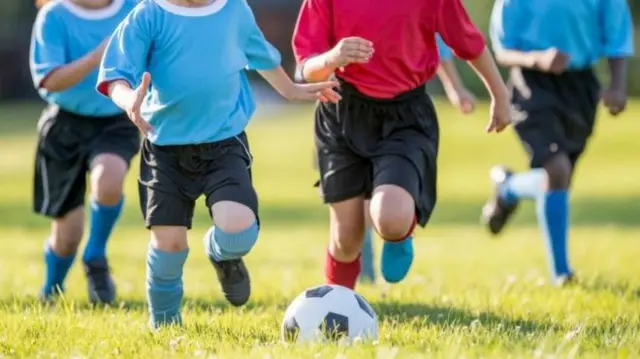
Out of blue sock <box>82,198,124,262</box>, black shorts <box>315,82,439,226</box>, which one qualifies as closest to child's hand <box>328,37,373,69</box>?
black shorts <box>315,82,439,226</box>

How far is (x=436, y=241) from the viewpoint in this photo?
40.7 feet

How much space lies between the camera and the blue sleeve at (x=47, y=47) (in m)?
6.95

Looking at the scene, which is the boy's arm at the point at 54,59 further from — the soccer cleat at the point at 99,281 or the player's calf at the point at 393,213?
the player's calf at the point at 393,213

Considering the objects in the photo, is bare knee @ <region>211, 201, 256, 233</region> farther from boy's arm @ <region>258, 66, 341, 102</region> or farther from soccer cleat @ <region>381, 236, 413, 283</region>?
soccer cleat @ <region>381, 236, 413, 283</region>

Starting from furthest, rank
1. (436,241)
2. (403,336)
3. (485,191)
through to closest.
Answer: (485,191) < (436,241) < (403,336)

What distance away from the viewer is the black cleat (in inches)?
232

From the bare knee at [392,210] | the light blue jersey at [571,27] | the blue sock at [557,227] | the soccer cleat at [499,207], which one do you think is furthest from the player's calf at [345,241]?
the soccer cleat at [499,207]

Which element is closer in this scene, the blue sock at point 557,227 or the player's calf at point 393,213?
the player's calf at point 393,213

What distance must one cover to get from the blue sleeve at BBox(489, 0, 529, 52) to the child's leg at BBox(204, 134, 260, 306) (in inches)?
103

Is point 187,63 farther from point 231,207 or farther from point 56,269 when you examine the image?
point 56,269

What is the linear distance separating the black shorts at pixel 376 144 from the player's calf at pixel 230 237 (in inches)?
30.0

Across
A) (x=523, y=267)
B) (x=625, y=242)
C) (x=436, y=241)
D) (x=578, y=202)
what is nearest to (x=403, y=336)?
(x=523, y=267)

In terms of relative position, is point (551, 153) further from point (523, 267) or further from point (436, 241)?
point (436, 241)

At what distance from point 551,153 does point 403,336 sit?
2.86 metres
